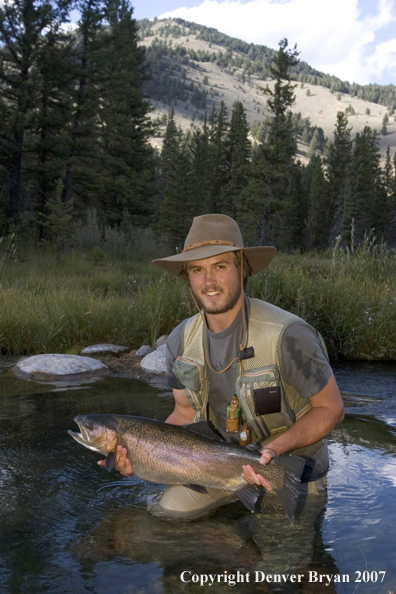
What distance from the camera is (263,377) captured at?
Result: 3.48 m

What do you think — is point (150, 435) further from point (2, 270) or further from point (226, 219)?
point (2, 270)

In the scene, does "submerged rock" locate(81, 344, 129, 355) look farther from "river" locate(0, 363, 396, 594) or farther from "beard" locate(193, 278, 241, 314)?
"beard" locate(193, 278, 241, 314)

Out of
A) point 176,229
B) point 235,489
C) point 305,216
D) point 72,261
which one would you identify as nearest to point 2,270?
point 72,261

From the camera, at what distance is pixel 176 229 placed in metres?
34.8

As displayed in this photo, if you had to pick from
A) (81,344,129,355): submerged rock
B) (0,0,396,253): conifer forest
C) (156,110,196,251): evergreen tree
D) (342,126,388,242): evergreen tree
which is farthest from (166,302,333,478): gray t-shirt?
(342,126,388,242): evergreen tree

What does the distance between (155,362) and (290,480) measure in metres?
5.27

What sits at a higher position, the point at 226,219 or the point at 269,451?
the point at 226,219

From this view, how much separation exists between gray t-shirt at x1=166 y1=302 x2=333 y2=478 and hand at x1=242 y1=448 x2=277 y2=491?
0.44 m

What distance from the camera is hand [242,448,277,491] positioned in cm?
310

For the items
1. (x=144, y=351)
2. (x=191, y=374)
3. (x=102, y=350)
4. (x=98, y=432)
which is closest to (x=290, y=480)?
(x=191, y=374)

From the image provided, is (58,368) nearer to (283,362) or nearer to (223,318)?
(223,318)

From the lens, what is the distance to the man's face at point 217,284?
3639 mm

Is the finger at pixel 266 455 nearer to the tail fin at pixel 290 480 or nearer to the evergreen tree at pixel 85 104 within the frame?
the tail fin at pixel 290 480

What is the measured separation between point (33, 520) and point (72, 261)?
12066mm
